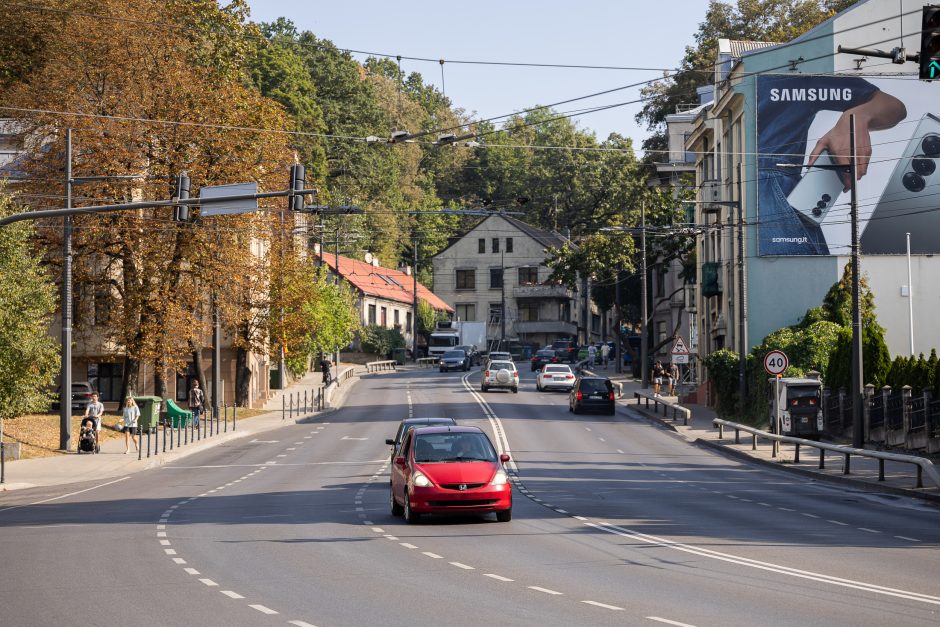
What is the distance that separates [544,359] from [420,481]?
76929 millimetres

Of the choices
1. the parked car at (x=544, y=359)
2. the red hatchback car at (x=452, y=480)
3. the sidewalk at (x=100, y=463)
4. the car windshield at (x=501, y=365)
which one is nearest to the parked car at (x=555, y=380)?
the car windshield at (x=501, y=365)

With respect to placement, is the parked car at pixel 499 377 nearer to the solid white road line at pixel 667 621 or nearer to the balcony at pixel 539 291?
the solid white road line at pixel 667 621

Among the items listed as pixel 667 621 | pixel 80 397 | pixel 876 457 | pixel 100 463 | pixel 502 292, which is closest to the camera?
pixel 667 621

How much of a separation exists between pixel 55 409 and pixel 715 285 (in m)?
30.7

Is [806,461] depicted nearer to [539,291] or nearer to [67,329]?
[67,329]

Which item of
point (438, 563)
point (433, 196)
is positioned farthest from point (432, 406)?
point (433, 196)

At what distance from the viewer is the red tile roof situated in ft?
343

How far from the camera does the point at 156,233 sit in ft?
152

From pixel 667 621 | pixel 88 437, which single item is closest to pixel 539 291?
pixel 88 437

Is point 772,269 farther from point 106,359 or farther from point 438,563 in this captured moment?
point 438,563

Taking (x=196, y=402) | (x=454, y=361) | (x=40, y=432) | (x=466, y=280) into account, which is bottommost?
(x=40, y=432)

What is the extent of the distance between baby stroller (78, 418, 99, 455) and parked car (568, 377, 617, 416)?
906 inches

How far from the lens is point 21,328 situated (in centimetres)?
3441

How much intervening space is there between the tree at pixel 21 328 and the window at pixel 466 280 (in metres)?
91.9
